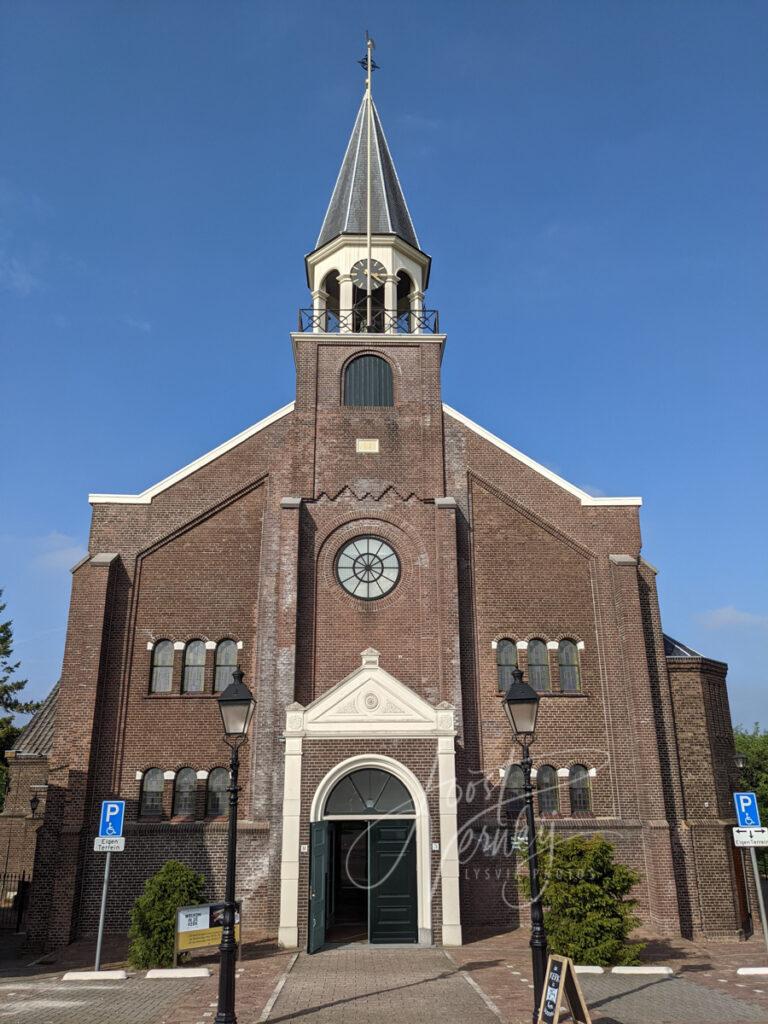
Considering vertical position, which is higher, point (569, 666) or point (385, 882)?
point (569, 666)

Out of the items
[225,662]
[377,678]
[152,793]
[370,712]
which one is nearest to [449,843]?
[370,712]

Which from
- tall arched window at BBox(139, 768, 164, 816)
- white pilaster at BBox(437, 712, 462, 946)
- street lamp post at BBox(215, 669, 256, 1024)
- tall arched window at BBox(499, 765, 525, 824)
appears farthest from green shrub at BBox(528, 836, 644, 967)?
tall arched window at BBox(139, 768, 164, 816)

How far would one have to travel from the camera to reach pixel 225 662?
75.7 feet

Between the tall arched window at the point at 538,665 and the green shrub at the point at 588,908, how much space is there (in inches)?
297

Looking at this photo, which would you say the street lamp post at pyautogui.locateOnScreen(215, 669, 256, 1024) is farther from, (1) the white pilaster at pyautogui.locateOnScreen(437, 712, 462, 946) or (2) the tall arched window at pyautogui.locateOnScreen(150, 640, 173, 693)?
(2) the tall arched window at pyautogui.locateOnScreen(150, 640, 173, 693)

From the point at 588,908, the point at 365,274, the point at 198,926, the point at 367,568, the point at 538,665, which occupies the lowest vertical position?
the point at 198,926

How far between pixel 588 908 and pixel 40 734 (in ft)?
73.8

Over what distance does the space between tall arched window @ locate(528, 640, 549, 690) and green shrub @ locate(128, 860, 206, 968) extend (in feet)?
35.6

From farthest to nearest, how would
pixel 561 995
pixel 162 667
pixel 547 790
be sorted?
pixel 162 667 < pixel 547 790 < pixel 561 995

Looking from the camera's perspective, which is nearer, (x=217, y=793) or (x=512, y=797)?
(x=512, y=797)

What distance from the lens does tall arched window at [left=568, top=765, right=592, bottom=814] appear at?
870 inches

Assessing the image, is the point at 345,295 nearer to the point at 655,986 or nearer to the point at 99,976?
the point at 99,976

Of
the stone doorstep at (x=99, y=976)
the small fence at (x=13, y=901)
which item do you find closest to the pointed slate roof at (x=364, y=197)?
the stone doorstep at (x=99, y=976)

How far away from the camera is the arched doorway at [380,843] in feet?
61.2
